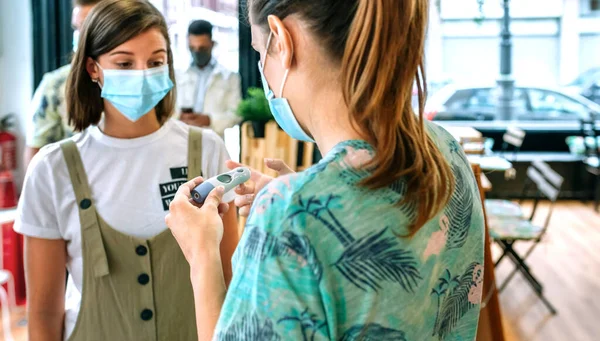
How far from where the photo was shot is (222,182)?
1.12 m

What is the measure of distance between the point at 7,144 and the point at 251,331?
4981 mm

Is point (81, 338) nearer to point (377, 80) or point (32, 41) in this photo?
point (377, 80)

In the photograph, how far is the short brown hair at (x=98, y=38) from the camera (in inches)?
60.3

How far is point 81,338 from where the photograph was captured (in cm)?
144

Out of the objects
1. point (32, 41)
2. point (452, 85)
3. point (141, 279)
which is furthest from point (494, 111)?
point (141, 279)

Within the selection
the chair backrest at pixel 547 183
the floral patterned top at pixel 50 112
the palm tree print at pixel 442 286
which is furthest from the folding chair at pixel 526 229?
the palm tree print at pixel 442 286

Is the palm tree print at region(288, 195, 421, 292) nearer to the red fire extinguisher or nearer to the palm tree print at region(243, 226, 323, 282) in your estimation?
the palm tree print at region(243, 226, 323, 282)

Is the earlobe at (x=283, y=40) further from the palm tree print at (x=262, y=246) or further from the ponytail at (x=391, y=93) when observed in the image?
the palm tree print at (x=262, y=246)

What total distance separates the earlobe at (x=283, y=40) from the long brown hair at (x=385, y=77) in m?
0.01

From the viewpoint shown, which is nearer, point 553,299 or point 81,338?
point 81,338

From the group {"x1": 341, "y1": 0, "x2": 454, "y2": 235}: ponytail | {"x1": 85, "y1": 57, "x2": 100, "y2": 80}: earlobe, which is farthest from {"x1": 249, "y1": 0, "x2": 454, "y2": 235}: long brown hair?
{"x1": 85, "y1": 57, "x2": 100, "y2": 80}: earlobe

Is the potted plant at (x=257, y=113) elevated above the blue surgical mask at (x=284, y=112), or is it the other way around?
the blue surgical mask at (x=284, y=112)

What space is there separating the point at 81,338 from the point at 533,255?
510 centimetres

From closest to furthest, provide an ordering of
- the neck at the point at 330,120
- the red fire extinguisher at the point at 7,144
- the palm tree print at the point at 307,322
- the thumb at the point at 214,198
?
the palm tree print at the point at 307,322 < the neck at the point at 330,120 < the thumb at the point at 214,198 < the red fire extinguisher at the point at 7,144
